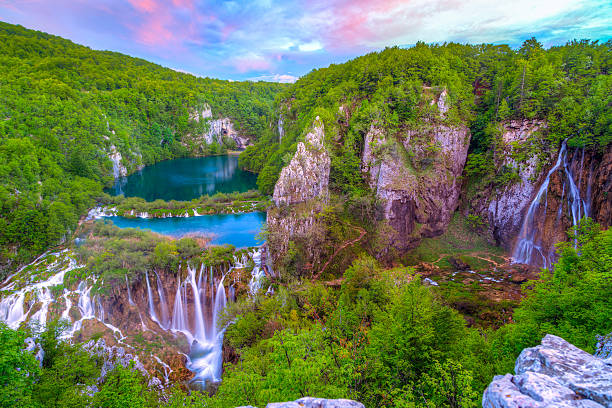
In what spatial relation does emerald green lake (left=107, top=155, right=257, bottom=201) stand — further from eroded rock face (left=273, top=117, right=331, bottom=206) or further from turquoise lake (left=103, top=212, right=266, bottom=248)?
eroded rock face (left=273, top=117, right=331, bottom=206)

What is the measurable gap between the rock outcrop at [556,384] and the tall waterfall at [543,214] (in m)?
27.3

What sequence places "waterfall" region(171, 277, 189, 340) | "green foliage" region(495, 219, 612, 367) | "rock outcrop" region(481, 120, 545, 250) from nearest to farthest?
1. "green foliage" region(495, 219, 612, 367)
2. "waterfall" region(171, 277, 189, 340)
3. "rock outcrop" region(481, 120, 545, 250)

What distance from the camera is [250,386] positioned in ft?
30.0

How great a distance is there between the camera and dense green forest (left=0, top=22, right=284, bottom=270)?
30.9m

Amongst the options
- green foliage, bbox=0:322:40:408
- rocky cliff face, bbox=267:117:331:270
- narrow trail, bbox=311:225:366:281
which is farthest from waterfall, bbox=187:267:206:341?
green foliage, bbox=0:322:40:408

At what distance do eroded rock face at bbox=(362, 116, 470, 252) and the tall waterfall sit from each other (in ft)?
23.9

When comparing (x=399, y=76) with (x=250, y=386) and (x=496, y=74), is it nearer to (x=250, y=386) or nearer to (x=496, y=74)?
(x=496, y=74)

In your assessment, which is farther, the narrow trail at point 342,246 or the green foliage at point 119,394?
the narrow trail at point 342,246

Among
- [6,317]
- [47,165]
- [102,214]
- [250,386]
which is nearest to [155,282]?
[6,317]

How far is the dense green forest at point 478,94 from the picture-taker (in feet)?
91.3

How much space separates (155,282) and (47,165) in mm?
30768

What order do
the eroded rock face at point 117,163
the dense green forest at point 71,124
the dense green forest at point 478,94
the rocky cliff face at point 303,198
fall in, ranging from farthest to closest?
1. the eroded rock face at point 117,163
2. the dense green forest at point 71,124
3. the rocky cliff face at point 303,198
4. the dense green forest at point 478,94

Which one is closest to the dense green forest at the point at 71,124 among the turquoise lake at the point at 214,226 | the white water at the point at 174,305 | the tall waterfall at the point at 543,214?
the white water at the point at 174,305

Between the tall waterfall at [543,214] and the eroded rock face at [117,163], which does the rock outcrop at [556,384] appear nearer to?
the tall waterfall at [543,214]
